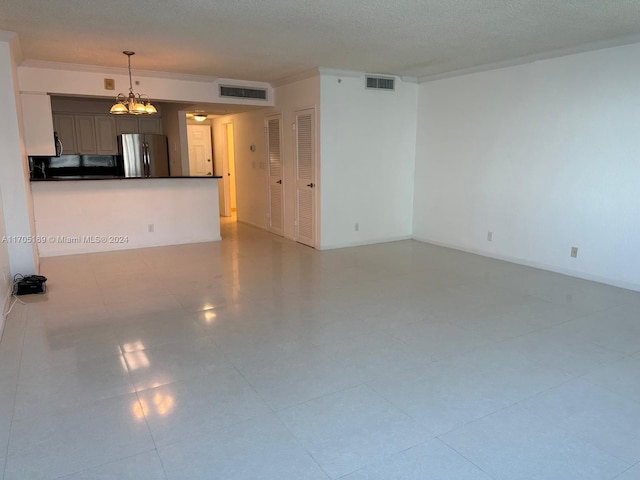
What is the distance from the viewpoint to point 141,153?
8.43 metres

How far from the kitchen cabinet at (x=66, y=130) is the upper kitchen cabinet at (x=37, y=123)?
2.67 meters

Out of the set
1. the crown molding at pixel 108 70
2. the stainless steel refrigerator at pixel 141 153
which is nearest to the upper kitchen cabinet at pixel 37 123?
the crown molding at pixel 108 70

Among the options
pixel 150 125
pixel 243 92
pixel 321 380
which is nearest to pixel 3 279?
pixel 321 380

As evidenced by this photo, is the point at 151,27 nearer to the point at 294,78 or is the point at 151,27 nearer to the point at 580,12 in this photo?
the point at 294,78

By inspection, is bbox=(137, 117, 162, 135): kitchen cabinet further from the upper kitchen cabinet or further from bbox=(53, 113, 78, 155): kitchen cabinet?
the upper kitchen cabinet

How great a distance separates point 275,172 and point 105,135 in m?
3.68

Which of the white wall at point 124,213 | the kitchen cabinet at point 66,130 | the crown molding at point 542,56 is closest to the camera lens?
the crown molding at point 542,56

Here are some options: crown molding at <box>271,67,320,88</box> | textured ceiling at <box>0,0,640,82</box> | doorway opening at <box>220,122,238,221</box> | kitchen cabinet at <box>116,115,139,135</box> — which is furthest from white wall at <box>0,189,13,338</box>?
doorway opening at <box>220,122,238,221</box>

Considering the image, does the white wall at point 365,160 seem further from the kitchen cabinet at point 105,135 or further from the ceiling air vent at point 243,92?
the kitchen cabinet at point 105,135

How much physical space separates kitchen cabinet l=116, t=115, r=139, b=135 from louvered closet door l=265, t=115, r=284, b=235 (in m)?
3.09

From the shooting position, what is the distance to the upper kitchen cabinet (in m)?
5.32

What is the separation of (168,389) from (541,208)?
4.50 meters

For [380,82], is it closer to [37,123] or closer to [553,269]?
[553,269]

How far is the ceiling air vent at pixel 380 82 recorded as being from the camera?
6.07 meters
